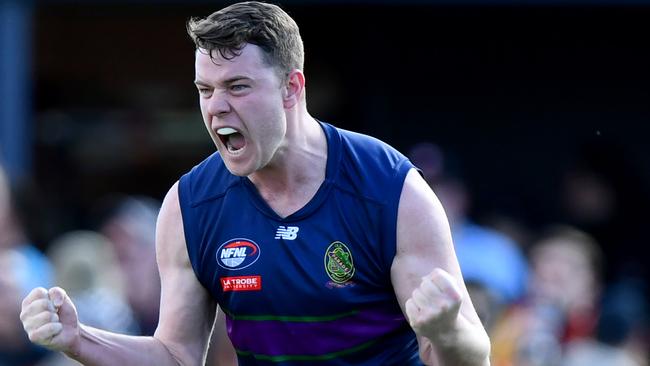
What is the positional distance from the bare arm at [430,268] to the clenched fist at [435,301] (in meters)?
0.07

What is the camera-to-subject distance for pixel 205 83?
508cm

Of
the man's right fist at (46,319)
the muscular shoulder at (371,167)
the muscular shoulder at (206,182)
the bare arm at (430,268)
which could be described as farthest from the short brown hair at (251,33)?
the man's right fist at (46,319)

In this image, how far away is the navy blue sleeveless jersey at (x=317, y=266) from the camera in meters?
5.15

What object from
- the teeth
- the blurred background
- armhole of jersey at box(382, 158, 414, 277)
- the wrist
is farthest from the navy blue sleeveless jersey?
the blurred background

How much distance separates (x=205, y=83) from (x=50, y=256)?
5.02m

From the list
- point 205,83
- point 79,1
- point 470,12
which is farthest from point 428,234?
point 470,12

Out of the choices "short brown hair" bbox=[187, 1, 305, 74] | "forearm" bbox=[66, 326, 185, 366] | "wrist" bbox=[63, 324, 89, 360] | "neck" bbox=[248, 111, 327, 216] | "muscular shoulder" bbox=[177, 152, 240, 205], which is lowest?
"forearm" bbox=[66, 326, 185, 366]

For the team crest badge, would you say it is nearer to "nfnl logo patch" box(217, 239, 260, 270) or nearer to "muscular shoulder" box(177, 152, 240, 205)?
"nfnl logo patch" box(217, 239, 260, 270)

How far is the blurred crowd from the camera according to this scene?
810 cm

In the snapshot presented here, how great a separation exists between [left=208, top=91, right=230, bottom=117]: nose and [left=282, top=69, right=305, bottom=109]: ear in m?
0.25

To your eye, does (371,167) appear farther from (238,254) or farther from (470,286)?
(470,286)

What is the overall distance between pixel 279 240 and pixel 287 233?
0.04 m

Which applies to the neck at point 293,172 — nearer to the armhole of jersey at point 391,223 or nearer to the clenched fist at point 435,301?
the armhole of jersey at point 391,223

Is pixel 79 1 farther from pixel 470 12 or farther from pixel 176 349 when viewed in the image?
pixel 176 349
